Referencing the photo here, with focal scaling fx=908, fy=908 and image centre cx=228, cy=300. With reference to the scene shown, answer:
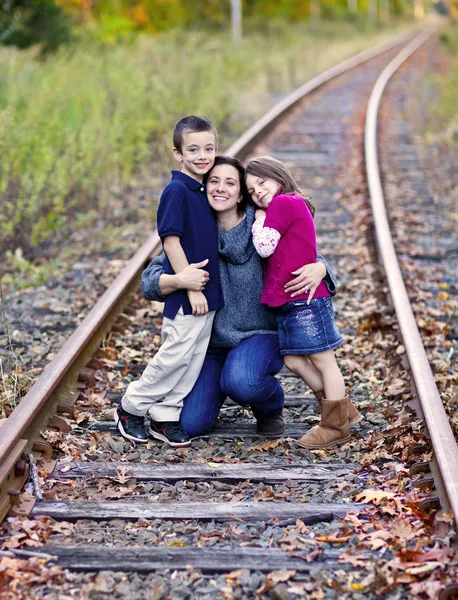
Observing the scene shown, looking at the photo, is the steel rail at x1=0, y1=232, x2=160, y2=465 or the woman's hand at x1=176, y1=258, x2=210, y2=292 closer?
the steel rail at x1=0, y1=232, x2=160, y2=465

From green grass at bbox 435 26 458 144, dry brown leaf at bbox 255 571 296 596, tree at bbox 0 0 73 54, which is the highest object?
tree at bbox 0 0 73 54

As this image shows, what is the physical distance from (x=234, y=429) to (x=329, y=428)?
535 millimetres

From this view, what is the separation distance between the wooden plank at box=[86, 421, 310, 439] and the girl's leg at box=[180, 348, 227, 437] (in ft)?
0.25

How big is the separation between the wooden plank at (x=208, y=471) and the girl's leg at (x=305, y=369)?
0.50 m

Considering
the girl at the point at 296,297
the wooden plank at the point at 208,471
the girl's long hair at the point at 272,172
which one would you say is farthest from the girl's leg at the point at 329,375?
the girl's long hair at the point at 272,172

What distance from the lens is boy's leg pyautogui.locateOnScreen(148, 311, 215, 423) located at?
4.34m

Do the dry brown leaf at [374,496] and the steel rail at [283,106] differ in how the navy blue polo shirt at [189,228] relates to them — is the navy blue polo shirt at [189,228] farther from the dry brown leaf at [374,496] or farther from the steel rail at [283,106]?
the steel rail at [283,106]

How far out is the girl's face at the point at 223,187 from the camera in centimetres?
423

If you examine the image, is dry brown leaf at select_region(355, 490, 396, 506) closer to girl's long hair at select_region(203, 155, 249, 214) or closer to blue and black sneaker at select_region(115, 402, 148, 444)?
blue and black sneaker at select_region(115, 402, 148, 444)

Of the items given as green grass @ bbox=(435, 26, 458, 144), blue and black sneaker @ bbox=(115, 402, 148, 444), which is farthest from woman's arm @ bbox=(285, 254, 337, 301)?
green grass @ bbox=(435, 26, 458, 144)

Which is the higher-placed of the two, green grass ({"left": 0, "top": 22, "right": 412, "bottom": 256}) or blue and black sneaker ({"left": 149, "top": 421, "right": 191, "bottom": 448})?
green grass ({"left": 0, "top": 22, "right": 412, "bottom": 256})

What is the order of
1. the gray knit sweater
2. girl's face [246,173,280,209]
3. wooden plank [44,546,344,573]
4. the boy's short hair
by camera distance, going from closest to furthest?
wooden plank [44,546,344,573] → the boy's short hair → girl's face [246,173,280,209] → the gray knit sweater

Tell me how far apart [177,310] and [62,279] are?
2.97 m

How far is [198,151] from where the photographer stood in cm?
419
